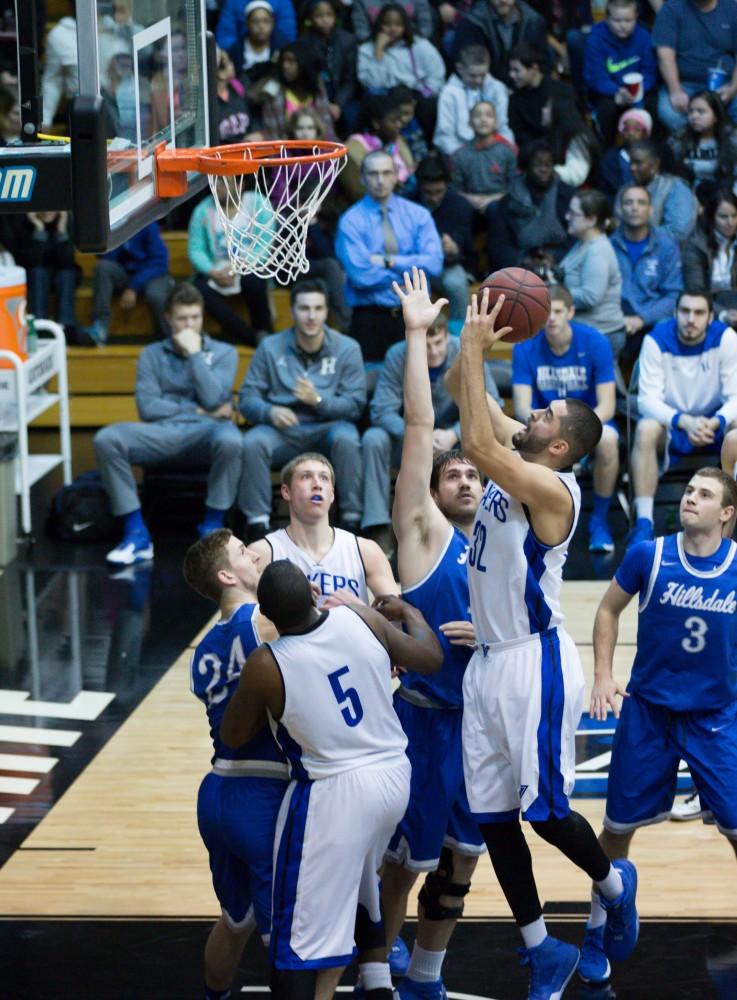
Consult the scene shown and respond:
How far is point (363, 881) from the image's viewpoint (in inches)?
183

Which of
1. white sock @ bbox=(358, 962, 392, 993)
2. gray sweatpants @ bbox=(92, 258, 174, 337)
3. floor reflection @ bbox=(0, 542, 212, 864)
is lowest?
floor reflection @ bbox=(0, 542, 212, 864)

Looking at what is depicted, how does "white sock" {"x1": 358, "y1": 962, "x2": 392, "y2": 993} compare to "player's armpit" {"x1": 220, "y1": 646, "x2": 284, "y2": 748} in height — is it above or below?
below

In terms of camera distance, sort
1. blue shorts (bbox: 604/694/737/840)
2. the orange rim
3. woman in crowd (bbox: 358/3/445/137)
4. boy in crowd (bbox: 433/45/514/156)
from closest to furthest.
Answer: blue shorts (bbox: 604/694/737/840) < the orange rim < boy in crowd (bbox: 433/45/514/156) < woman in crowd (bbox: 358/3/445/137)

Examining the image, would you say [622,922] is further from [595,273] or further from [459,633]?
[595,273]

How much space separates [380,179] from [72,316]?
2.85 m

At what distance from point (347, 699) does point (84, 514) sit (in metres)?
5.97

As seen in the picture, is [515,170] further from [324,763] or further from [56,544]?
[324,763]

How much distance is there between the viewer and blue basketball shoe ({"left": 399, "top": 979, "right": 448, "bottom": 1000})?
16.5 feet

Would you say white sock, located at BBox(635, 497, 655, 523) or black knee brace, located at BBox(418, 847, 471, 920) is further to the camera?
white sock, located at BBox(635, 497, 655, 523)

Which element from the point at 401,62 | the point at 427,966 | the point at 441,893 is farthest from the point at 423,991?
the point at 401,62

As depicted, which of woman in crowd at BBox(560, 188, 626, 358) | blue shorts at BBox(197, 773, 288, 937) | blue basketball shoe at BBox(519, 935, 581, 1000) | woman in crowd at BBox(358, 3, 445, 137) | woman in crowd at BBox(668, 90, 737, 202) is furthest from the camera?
woman in crowd at BBox(358, 3, 445, 137)

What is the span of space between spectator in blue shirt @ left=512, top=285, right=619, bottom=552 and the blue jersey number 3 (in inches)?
217

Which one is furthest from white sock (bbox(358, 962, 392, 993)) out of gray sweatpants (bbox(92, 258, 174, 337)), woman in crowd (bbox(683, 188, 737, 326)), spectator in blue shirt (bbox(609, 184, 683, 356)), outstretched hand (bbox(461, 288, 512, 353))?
gray sweatpants (bbox(92, 258, 174, 337))

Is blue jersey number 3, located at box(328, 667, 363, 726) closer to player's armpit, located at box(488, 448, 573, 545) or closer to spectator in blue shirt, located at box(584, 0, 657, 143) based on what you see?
player's armpit, located at box(488, 448, 573, 545)
